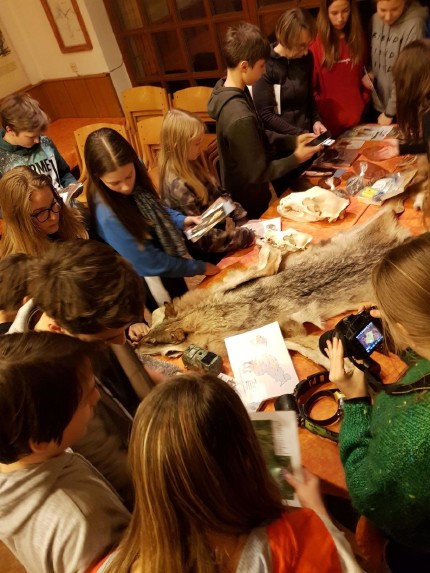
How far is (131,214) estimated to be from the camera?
2.21 meters

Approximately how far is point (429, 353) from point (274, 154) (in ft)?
7.67

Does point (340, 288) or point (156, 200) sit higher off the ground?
point (156, 200)

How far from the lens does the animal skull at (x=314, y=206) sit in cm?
239

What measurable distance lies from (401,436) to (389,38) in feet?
9.91

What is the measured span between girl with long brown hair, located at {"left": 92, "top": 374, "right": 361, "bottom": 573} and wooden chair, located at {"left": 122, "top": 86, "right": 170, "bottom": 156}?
4169 millimetres

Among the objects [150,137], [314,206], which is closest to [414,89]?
[314,206]

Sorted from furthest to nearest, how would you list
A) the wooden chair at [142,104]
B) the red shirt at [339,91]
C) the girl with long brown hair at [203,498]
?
the wooden chair at [142,104] < the red shirt at [339,91] < the girl with long brown hair at [203,498]

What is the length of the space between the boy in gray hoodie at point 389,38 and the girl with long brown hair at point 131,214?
188 cm

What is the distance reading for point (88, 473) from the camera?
3.61ft

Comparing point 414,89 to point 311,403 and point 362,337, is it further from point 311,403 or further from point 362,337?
point 311,403

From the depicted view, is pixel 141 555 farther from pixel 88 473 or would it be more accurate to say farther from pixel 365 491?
pixel 365 491

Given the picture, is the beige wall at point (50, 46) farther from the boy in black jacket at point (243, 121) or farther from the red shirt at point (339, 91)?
the boy in black jacket at point (243, 121)

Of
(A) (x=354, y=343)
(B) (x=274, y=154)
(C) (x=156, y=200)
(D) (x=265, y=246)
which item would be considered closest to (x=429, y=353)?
(A) (x=354, y=343)

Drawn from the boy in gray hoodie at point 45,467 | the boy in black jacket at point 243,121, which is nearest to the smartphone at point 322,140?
the boy in black jacket at point 243,121
